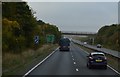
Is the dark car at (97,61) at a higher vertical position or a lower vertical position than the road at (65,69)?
higher

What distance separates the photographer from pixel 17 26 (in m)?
51.2

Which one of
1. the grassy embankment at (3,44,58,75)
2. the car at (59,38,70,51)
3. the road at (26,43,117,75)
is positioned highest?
the car at (59,38,70,51)

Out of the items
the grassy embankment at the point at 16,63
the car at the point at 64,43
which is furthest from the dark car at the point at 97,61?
the car at the point at 64,43

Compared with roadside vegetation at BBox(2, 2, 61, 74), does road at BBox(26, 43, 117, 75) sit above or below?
below

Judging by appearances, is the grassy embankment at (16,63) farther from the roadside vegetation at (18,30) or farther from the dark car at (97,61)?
the dark car at (97,61)

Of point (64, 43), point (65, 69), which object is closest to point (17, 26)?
point (65, 69)

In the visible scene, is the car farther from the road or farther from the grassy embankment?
the road

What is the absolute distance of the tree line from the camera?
46406 mm

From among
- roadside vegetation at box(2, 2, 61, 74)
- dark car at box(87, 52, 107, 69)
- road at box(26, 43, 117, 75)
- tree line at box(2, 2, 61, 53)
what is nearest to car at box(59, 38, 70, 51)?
roadside vegetation at box(2, 2, 61, 74)

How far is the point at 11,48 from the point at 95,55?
22.3 meters

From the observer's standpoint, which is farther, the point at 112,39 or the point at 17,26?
the point at 112,39

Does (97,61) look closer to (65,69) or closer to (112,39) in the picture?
(65,69)

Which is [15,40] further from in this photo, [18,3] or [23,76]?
[23,76]

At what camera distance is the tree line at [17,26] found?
152ft
